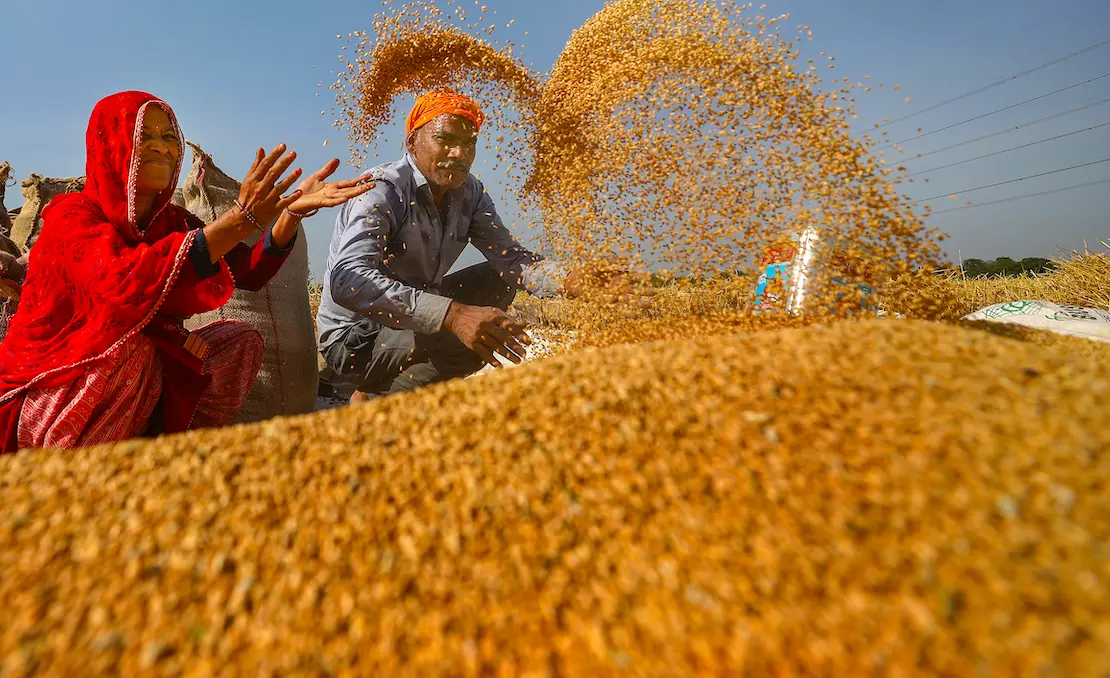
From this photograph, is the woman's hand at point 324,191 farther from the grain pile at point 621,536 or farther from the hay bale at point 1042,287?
the hay bale at point 1042,287

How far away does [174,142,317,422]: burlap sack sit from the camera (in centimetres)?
288

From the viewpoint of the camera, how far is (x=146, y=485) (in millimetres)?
1230

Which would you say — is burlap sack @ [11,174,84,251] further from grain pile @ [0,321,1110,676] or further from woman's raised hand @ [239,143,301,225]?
grain pile @ [0,321,1110,676]

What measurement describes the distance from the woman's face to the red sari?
0.03 metres

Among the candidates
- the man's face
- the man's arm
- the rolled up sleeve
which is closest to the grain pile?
the man's arm

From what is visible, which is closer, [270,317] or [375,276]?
[375,276]

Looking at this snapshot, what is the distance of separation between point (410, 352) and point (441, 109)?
1.35m

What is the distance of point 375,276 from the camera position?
274 cm

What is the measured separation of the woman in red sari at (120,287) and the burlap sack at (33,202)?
1957 mm

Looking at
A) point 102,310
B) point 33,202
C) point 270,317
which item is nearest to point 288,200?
point 102,310

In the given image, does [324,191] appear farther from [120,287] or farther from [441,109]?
[441,109]

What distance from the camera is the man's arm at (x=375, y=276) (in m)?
2.63

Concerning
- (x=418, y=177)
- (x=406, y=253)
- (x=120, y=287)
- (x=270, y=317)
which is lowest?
(x=270, y=317)

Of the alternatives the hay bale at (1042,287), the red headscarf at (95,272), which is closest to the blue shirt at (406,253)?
the red headscarf at (95,272)
